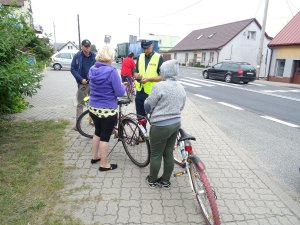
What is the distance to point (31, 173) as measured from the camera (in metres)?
4.00

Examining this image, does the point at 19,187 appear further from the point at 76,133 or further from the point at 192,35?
the point at 192,35

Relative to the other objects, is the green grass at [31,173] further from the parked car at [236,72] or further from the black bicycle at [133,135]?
the parked car at [236,72]

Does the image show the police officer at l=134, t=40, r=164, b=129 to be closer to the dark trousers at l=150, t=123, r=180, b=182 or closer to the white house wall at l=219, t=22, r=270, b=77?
the dark trousers at l=150, t=123, r=180, b=182

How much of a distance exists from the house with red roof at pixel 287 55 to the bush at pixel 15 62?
77.8 feet

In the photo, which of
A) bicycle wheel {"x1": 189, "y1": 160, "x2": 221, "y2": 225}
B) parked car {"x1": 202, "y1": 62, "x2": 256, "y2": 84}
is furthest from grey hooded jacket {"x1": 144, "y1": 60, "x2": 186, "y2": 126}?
parked car {"x1": 202, "y1": 62, "x2": 256, "y2": 84}

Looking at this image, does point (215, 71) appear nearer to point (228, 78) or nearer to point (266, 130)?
point (228, 78)

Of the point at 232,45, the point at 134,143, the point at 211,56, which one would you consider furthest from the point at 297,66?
the point at 134,143

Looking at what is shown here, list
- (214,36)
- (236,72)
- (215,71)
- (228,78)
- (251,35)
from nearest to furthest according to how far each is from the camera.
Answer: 1. (236,72)
2. (228,78)
3. (215,71)
4. (251,35)
5. (214,36)

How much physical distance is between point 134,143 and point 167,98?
61.0 inches

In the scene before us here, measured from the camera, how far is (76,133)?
5930 mm

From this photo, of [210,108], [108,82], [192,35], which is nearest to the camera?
[108,82]

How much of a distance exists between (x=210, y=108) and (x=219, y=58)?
110ft

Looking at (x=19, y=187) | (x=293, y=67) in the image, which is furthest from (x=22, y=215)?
(x=293, y=67)

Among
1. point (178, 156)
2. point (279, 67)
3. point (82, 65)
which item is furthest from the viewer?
point (279, 67)
